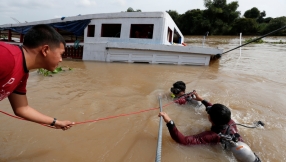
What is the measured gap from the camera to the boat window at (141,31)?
9012 millimetres

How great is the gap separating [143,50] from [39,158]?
23.8ft

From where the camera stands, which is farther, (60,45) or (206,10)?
(206,10)

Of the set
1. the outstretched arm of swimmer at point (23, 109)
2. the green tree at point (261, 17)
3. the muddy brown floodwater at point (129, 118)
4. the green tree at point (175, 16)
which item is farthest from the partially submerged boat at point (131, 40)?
the green tree at point (261, 17)

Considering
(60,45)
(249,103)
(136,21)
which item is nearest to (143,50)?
(136,21)

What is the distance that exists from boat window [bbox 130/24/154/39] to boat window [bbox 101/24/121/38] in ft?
2.92

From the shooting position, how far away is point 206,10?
135 feet

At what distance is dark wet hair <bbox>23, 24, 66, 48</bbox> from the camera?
1.39 metres

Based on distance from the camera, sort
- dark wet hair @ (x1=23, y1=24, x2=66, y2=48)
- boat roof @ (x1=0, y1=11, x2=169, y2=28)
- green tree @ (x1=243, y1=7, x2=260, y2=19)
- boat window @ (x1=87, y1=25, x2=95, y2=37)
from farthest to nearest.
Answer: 1. green tree @ (x1=243, y1=7, x2=260, y2=19)
2. boat window @ (x1=87, y1=25, x2=95, y2=37)
3. boat roof @ (x1=0, y1=11, x2=169, y2=28)
4. dark wet hair @ (x1=23, y1=24, x2=66, y2=48)

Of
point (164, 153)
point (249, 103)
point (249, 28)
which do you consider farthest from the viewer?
point (249, 28)

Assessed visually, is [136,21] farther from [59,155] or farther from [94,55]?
[59,155]

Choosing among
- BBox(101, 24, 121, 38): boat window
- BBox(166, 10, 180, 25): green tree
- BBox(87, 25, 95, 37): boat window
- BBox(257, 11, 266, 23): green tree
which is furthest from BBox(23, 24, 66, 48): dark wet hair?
BBox(257, 11, 266, 23): green tree

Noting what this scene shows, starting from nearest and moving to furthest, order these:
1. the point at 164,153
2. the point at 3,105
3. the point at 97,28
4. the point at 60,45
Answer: the point at 60,45, the point at 164,153, the point at 3,105, the point at 97,28

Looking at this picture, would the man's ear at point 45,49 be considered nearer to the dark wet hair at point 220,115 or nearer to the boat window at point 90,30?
the dark wet hair at point 220,115

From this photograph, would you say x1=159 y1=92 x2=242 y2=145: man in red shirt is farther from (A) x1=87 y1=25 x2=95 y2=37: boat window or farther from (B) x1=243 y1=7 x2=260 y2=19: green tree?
(B) x1=243 y1=7 x2=260 y2=19: green tree
